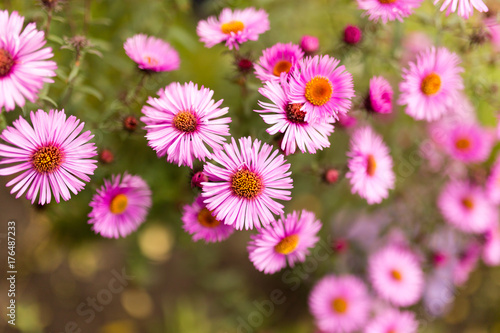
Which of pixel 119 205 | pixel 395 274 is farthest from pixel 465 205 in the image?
pixel 119 205

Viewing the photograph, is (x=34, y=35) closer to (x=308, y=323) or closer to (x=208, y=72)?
(x=208, y=72)

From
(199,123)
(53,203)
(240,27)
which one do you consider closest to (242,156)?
(199,123)

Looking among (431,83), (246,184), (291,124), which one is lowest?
(246,184)

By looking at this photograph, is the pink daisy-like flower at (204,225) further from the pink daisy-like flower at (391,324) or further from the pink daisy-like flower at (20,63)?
the pink daisy-like flower at (391,324)

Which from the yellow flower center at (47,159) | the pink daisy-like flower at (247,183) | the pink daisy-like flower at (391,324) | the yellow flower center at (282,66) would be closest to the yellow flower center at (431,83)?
the yellow flower center at (282,66)

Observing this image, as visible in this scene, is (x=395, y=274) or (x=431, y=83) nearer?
(x=431, y=83)

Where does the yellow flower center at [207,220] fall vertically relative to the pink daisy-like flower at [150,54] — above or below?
below

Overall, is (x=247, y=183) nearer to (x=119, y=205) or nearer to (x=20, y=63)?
(x=119, y=205)

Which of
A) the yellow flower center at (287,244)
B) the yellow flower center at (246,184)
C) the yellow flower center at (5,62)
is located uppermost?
the yellow flower center at (5,62)
